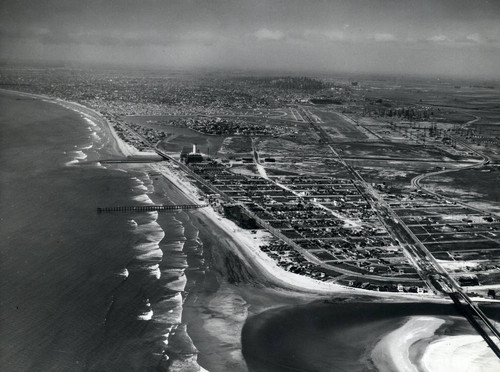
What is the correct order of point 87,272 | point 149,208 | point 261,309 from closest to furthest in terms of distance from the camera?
point 261,309
point 87,272
point 149,208

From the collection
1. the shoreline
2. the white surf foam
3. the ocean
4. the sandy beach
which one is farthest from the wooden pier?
the white surf foam

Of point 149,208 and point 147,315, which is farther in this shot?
point 149,208

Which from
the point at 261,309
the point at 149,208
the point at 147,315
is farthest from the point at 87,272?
the point at 149,208

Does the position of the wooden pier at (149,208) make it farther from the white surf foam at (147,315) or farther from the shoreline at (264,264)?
the white surf foam at (147,315)

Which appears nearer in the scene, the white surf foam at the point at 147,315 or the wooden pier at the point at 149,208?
the white surf foam at the point at 147,315

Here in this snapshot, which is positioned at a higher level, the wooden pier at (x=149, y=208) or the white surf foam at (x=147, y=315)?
the wooden pier at (x=149, y=208)

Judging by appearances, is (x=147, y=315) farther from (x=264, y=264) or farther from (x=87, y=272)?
(x=264, y=264)

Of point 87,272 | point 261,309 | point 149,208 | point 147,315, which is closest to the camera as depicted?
point 147,315

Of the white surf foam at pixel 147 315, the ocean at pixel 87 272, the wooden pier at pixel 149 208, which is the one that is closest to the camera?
the ocean at pixel 87 272

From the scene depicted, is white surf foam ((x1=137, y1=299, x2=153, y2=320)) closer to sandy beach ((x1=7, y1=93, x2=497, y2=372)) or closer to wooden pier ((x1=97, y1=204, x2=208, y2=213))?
sandy beach ((x1=7, y1=93, x2=497, y2=372))

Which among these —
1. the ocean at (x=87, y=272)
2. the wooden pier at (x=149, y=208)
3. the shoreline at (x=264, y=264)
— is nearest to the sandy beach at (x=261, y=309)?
the shoreline at (x=264, y=264)

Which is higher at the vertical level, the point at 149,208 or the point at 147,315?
the point at 149,208

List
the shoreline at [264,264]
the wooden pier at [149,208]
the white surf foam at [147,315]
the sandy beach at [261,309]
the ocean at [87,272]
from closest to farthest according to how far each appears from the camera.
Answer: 1. the ocean at [87,272]
2. the sandy beach at [261,309]
3. the white surf foam at [147,315]
4. the shoreline at [264,264]
5. the wooden pier at [149,208]
